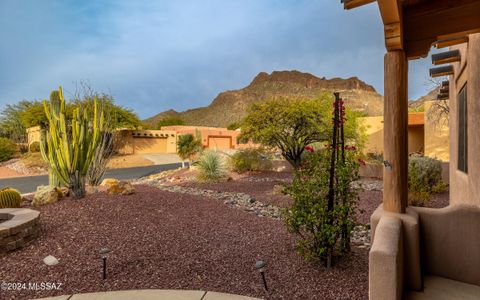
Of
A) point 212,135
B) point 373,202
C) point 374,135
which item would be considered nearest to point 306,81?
point 212,135

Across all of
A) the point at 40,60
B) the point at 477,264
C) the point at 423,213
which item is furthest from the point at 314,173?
the point at 40,60

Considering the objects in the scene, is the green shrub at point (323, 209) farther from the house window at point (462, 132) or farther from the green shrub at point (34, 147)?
the green shrub at point (34, 147)

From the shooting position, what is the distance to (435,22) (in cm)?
315

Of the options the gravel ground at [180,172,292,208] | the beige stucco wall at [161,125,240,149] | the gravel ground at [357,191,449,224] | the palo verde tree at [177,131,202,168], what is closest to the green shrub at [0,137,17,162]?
the beige stucco wall at [161,125,240,149]

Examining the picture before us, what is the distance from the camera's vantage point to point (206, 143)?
28672mm

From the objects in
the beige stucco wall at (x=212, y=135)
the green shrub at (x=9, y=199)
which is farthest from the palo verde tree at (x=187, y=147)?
the green shrub at (x=9, y=199)

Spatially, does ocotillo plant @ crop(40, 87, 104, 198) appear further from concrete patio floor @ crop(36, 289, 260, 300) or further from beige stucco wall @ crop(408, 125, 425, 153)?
beige stucco wall @ crop(408, 125, 425, 153)

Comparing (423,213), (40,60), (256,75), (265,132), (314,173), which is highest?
(256,75)

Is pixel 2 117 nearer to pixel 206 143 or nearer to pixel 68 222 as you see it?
pixel 206 143

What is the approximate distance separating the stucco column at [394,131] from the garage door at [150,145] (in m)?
27.9

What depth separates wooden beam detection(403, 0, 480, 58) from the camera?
3.02m

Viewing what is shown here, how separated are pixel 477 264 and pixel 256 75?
243 feet

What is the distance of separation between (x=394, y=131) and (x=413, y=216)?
0.91m

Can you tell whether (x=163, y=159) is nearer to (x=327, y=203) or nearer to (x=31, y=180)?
(x=31, y=180)
